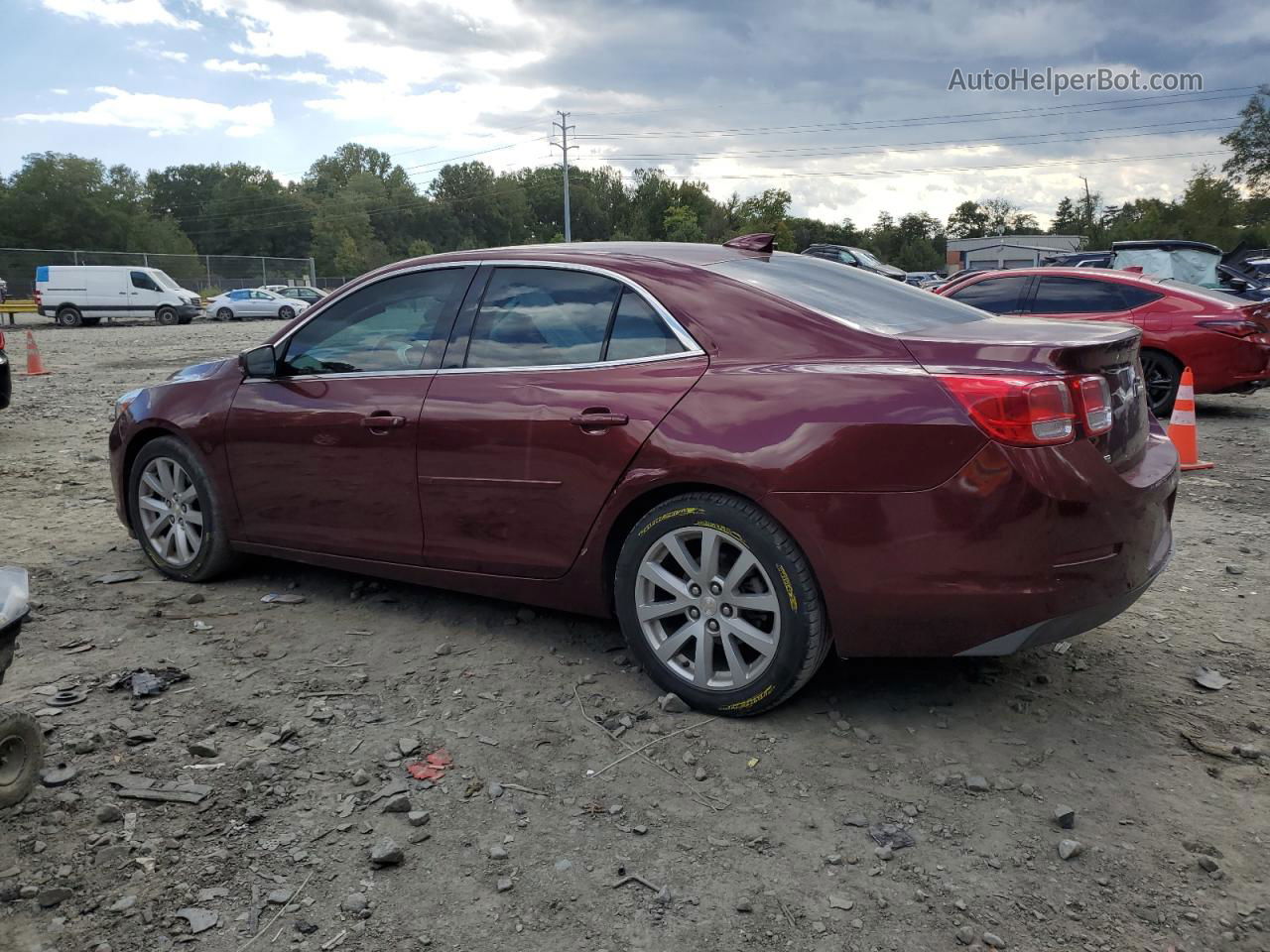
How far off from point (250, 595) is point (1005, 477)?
3.55 meters

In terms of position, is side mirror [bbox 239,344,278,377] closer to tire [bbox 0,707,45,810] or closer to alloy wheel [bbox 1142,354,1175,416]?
tire [bbox 0,707,45,810]

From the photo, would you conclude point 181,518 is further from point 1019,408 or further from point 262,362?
point 1019,408

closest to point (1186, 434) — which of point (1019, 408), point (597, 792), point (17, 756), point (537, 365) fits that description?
point (1019, 408)

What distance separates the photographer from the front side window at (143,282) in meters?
36.0

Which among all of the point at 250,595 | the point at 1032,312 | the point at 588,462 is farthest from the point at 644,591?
the point at 1032,312

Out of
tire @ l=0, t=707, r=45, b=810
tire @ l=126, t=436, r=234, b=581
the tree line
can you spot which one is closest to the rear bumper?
tire @ l=0, t=707, r=45, b=810

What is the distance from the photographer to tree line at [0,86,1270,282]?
234ft

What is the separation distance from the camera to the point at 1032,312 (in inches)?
421

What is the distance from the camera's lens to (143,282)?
36.2m

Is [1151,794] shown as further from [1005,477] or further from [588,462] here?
[588,462]

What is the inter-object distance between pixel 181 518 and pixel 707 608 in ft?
9.69

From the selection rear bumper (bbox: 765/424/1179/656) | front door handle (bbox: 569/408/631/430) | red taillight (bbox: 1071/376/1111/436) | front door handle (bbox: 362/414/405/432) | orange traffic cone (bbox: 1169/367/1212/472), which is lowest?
orange traffic cone (bbox: 1169/367/1212/472)

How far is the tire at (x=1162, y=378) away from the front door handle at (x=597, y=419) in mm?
8129

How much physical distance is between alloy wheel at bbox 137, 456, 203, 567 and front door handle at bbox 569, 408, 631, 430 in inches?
90.8
